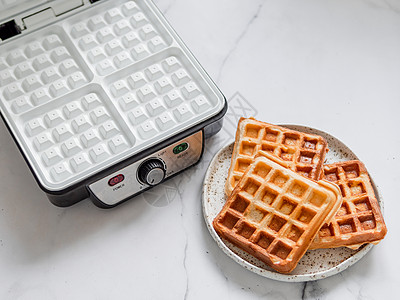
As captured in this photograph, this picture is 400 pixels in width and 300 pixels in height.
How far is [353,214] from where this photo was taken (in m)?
1.31

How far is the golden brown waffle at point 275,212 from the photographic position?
1.27 metres

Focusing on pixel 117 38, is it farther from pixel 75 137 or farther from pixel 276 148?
pixel 276 148

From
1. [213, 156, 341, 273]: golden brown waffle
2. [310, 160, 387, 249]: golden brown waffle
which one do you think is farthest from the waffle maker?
[310, 160, 387, 249]: golden brown waffle

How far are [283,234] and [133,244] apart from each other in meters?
0.37

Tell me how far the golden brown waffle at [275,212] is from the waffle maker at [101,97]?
0.58 feet

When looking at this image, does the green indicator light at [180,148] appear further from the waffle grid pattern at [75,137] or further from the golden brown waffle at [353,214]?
the golden brown waffle at [353,214]

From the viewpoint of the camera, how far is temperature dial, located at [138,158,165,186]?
1.33 meters

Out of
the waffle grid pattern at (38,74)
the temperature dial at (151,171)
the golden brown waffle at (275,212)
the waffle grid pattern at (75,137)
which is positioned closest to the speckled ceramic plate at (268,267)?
the golden brown waffle at (275,212)

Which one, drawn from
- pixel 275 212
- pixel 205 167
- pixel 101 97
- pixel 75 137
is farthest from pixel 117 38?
pixel 275 212

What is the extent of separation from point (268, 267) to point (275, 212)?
0.13 m

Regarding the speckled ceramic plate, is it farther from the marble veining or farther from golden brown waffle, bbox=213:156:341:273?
the marble veining

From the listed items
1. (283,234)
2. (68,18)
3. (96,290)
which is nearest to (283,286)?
(283,234)

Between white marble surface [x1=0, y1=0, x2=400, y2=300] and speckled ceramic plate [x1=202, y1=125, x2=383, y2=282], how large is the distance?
5cm

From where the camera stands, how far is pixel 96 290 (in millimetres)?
1340
